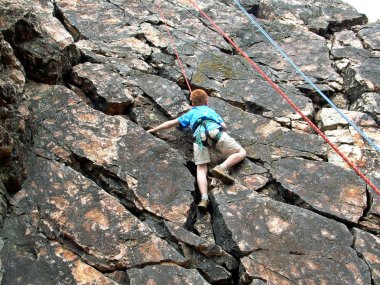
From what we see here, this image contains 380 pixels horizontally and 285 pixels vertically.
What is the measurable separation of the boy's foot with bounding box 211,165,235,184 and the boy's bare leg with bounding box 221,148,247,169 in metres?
0.24

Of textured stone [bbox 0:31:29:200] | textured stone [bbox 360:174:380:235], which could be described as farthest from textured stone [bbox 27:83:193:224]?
textured stone [bbox 360:174:380:235]

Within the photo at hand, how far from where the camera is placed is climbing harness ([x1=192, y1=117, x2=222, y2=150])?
23.6ft

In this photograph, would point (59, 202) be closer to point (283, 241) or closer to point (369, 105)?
point (283, 241)

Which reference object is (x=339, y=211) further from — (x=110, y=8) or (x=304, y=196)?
(x=110, y=8)

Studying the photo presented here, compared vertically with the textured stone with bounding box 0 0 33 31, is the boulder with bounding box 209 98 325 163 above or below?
below

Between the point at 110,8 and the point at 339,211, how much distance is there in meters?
8.03

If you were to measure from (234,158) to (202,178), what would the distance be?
682 mm

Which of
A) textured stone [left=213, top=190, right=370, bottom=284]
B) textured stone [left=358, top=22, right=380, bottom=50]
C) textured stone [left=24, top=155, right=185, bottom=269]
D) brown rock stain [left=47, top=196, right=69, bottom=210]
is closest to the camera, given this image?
textured stone [left=24, top=155, right=185, bottom=269]

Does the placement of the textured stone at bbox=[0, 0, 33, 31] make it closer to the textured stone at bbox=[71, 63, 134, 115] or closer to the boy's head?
the textured stone at bbox=[71, 63, 134, 115]

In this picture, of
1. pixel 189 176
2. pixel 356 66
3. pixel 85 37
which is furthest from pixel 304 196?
pixel 85 37

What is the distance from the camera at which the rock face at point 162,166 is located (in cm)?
551

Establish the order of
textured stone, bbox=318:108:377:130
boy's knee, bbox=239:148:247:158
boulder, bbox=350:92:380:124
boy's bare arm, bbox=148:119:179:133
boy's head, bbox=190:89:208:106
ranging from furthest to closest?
boulder, bbox=350:92:380:124
textured stone, bbox=318:108:377:130
boy's head, bbox=190:89:208:106
boy's bare arm, bbox=148:119:179:133
boy's knee, bbox=239:148:247:158

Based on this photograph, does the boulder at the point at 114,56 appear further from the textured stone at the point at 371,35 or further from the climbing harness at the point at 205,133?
the textured stone at the point at 371,35

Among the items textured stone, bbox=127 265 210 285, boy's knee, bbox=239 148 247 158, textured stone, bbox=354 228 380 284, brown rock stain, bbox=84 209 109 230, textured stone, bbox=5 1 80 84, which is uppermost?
textured stone, bbox=5 1 80 84
